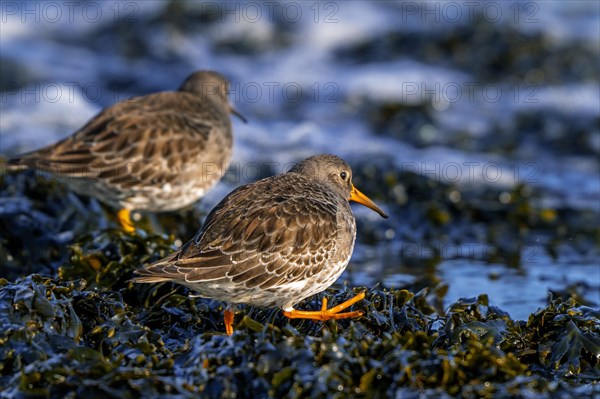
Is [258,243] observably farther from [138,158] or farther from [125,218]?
[125,218]

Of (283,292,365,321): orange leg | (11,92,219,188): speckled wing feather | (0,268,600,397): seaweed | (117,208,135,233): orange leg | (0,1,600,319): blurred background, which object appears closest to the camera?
(0,268,600,397): seaweed

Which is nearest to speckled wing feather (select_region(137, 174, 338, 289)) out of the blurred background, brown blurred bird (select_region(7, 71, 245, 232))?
the blurred background

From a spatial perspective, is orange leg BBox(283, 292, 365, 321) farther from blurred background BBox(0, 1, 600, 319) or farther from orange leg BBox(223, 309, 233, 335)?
blurred background BBox(0, 1, 600, 319)

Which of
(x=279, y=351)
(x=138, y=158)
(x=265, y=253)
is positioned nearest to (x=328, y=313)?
(x=265, y=253)

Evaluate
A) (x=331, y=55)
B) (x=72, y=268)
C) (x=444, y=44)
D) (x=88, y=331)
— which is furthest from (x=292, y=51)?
(x=88, y=331)

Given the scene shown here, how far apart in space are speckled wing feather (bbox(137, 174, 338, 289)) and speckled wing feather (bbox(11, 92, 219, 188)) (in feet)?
7.73

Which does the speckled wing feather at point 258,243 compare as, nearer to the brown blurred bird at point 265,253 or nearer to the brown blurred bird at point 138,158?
the brown blurred bird at point 265,253

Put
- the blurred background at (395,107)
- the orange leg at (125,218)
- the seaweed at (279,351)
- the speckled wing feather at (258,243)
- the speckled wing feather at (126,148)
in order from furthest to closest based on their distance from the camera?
the blurred background at (395,107) → the orange leg at (125,218) → the speckled wing feather at (126,148) → the speckled wing feather at (258,243) → the seaweed at (279,351)

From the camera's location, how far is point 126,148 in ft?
24.8

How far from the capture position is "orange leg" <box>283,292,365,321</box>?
507 centimetres

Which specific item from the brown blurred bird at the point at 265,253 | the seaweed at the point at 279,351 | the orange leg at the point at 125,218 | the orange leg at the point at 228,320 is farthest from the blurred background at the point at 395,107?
the orange leg at the point at 228,320

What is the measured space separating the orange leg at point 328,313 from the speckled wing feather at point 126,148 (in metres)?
2.85

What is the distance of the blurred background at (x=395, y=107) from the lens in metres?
8.14

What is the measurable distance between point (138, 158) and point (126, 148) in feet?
0.48
